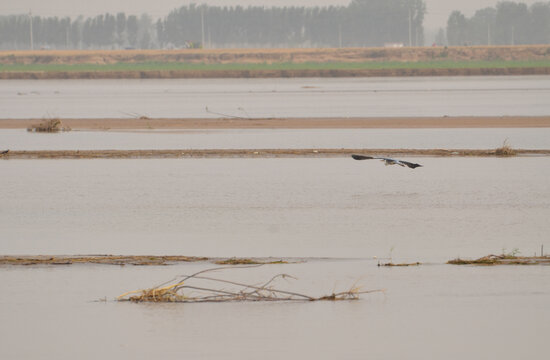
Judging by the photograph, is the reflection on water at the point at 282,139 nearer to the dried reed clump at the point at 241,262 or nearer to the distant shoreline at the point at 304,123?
the distant shoreline at the point at 304,123

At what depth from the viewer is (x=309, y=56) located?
507 feet

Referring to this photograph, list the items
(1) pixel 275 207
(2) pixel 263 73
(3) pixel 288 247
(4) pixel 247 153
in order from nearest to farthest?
(3) pixel 288 247 < (1) pixel 275 207 < (4) pixel 247 153 < (2) pixel 263 73

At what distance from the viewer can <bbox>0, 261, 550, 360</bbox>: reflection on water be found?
9055 mm

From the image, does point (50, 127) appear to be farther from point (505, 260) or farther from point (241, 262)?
point (505, 260)

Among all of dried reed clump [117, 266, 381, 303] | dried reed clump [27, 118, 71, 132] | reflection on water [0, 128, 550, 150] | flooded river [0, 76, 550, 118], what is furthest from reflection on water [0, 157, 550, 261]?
flooded river [0, 76, 550, 118]

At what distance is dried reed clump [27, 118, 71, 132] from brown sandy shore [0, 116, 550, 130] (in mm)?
1119

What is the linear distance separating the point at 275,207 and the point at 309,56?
137410 millimetres

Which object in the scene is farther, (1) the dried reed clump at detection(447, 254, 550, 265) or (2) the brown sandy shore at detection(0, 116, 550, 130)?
(2) the brown sandy shore at detection(0, 116, 550, 130)

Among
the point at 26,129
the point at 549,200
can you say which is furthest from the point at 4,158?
the point at 549,200

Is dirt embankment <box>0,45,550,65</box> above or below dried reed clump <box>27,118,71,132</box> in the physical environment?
above

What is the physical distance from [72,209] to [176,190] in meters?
2.94

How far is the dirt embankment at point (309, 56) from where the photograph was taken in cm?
14425

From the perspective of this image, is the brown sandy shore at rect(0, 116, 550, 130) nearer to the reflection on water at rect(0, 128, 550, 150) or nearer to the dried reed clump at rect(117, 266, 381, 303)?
the reflection on water at rect(0, 128, 550, 150)

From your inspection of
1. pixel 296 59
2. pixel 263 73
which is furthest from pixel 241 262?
pixel 296 59
